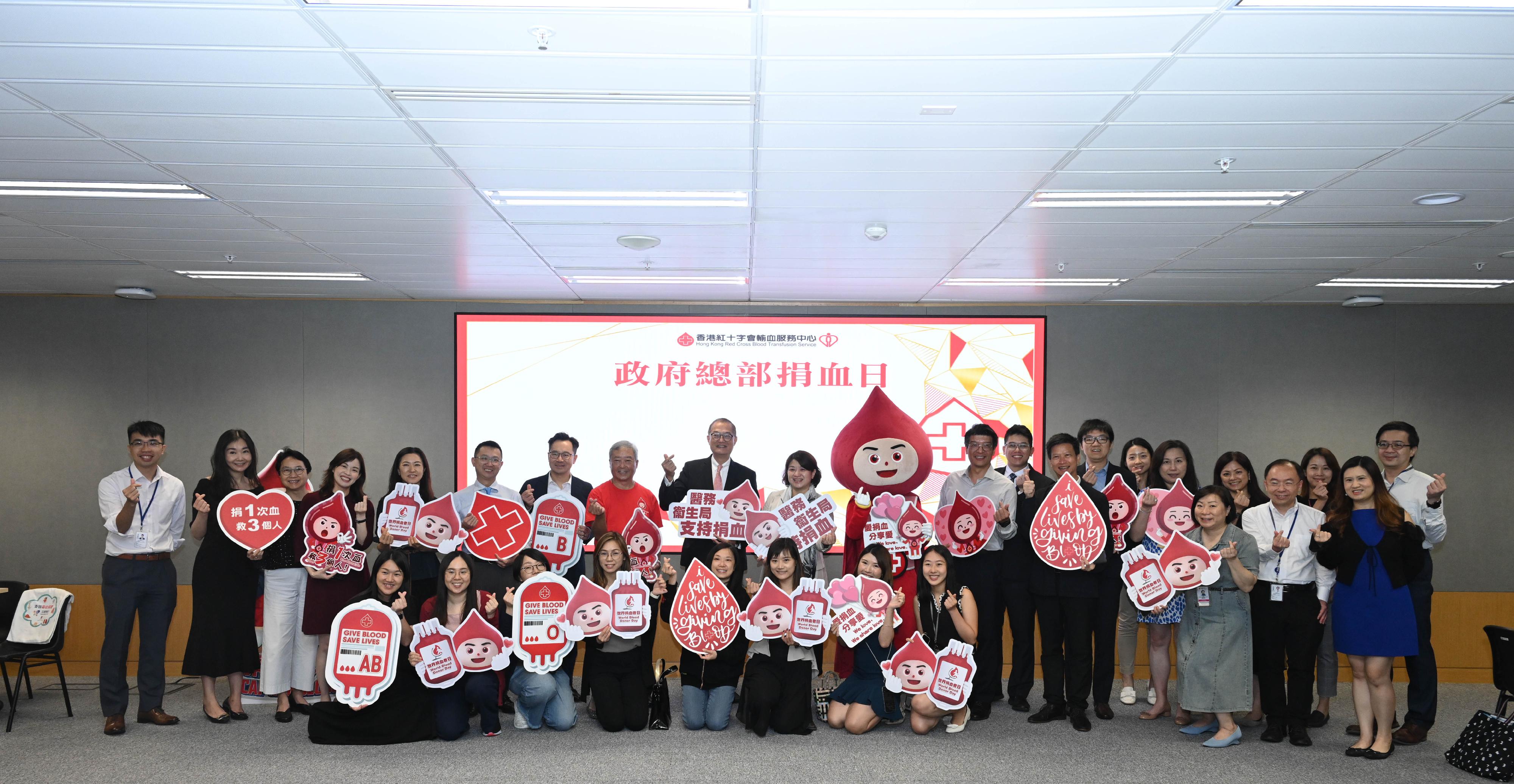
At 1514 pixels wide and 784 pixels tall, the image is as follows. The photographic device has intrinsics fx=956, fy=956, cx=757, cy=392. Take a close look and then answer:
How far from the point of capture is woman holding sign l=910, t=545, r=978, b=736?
475 centimetres

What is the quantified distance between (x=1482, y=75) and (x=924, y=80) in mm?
1640

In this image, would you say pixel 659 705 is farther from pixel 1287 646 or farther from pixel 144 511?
pixel 1287 646

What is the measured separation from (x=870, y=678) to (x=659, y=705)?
1080 mm

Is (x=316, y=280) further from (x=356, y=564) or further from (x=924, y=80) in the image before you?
(x=924, y=80)

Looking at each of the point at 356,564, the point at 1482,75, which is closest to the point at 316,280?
the point at 356,564

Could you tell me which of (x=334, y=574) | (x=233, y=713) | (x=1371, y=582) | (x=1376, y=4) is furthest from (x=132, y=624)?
(x=1371, y=582)

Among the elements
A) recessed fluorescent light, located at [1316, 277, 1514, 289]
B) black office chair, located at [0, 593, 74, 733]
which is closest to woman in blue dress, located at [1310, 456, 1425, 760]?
recessed fluorescent light, located at [1316, 277, 1514, 289]

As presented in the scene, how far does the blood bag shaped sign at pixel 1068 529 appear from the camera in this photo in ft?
16.1

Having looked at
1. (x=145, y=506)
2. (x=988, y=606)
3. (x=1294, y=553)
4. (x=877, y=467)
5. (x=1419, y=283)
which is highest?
(x=1419, y=283)

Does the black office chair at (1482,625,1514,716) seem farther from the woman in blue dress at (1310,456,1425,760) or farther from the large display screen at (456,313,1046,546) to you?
the large display screen at (456,313,1046,546)

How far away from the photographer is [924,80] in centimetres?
289

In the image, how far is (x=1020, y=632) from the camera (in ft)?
17.1

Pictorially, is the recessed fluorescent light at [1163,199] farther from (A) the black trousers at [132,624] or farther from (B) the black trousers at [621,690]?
(A) the black trousers at [132,624]

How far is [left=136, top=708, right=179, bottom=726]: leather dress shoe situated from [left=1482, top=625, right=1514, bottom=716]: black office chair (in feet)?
21.5
